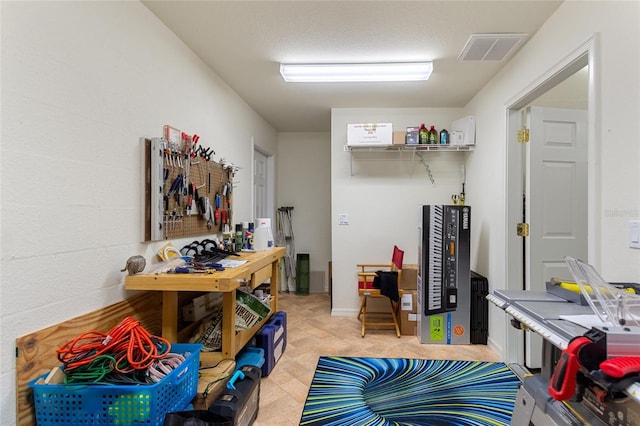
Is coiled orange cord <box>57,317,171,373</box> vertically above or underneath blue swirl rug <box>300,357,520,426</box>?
above

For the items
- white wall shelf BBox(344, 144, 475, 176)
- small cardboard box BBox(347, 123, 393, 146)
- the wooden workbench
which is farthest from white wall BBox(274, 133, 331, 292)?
the wooden workbench

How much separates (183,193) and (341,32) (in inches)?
62.3

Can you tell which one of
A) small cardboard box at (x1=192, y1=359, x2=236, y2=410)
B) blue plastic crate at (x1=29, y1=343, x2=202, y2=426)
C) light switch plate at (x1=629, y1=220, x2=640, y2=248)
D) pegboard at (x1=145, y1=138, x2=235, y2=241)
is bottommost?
small cardboard box at (x1=192, y1=359, x2=236, y2=410)

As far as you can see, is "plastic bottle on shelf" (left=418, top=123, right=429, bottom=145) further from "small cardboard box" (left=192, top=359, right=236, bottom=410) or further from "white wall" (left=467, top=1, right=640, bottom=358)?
"small cardboard box" (left=192, top=359, right=236, bottom=410)

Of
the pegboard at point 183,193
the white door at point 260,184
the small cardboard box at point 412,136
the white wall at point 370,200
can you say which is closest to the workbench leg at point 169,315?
the pegboard at point 183,193

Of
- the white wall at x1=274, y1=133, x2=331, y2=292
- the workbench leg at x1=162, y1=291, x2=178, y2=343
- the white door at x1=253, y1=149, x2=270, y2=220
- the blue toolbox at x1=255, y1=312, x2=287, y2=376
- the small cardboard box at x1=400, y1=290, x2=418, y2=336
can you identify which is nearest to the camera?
the workbench leg at x1=162, y1=291, x2=178, y2=343

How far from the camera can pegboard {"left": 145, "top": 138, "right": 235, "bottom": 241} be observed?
6.16 ft

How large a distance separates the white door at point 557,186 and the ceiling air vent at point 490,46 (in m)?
0.52

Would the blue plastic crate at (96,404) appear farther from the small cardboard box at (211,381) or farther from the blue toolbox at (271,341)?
the blue toolbox at (271,341)

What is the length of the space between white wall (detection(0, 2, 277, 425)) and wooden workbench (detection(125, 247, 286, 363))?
21 cm

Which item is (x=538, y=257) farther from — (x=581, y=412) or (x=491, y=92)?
(x=581, y=412)

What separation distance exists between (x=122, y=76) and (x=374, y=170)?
108 inches

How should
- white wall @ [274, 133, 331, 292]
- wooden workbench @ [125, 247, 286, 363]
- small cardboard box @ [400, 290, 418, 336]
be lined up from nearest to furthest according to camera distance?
wooden workbench @ [125, 247, 286, 363] < small cardboard box @ [400, 290, 418, 336] < white wall @ [274, 133, 331, 292]

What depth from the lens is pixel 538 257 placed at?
252 centimetres
